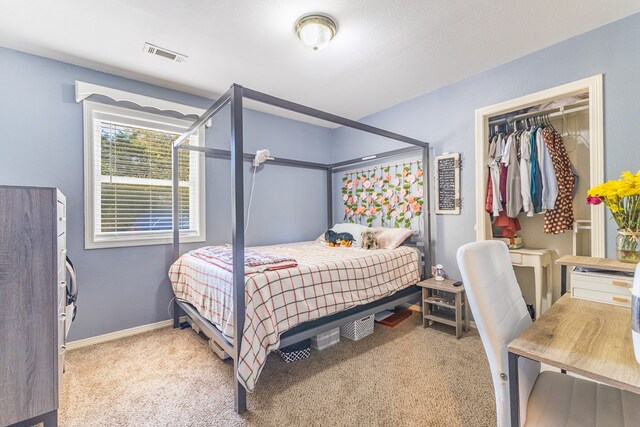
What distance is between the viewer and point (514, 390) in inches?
32.9

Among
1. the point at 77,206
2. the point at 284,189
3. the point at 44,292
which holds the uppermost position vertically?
the point at 284,189

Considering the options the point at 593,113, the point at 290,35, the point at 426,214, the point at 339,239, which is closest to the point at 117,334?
the point at 339,239

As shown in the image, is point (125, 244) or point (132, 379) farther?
point (125, 244)

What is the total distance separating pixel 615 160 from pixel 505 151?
0.71 meters

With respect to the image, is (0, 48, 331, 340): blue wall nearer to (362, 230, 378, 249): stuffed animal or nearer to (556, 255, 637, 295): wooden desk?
(362, 230, 378, 249): stuffed animal

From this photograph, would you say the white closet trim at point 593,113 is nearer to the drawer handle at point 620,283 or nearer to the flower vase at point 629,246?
the flower vase at point 629,246

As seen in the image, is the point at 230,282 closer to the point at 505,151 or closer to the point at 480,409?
the point at 480,409

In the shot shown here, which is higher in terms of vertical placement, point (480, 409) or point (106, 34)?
point (106, 34)

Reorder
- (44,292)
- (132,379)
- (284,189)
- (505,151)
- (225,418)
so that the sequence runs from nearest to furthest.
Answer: (44,292) → (225,418) → (132,379) → (505,151) → (284,189)

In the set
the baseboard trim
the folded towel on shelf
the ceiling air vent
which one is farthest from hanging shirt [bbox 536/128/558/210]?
the baseboard trim

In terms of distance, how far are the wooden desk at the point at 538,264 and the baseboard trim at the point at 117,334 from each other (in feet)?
10.4

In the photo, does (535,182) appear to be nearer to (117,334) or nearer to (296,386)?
(296,386)

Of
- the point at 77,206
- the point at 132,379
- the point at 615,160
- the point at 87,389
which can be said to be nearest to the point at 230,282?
the point at 132,379

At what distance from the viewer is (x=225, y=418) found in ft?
4.92
